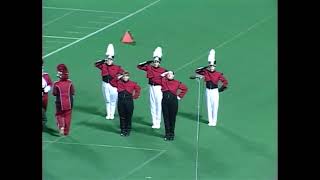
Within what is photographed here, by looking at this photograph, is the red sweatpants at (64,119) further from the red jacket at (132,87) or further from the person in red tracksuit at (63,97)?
the red jacket at (132,87)

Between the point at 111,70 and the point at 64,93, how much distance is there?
0.21 m

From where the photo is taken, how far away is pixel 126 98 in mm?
2598

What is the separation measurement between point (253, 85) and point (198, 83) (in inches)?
8.6

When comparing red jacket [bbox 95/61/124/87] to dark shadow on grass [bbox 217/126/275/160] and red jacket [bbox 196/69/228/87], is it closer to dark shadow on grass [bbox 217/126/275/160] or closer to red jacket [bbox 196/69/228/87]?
red jacket [bbox 196/69/228/87]

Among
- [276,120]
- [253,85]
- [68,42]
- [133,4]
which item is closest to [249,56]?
[253,85]

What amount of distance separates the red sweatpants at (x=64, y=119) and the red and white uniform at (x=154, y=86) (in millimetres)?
331

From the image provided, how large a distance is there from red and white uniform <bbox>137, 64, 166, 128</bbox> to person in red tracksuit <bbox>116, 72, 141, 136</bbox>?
6cm

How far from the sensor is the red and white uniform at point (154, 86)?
259 centimetres

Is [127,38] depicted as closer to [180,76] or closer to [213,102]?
[180,76]

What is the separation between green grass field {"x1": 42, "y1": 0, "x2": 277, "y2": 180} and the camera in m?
2.58

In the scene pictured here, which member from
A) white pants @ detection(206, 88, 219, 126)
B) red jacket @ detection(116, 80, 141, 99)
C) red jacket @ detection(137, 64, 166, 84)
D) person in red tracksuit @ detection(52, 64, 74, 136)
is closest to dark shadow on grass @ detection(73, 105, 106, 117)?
Answer: person in red tracksuit @ detection(52, 64, 74, 136)

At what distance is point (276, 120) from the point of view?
2.58 m

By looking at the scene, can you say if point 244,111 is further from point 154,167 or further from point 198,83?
point 154,167

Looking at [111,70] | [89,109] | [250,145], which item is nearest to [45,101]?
[89,109]
